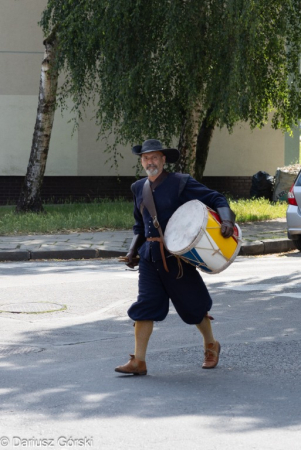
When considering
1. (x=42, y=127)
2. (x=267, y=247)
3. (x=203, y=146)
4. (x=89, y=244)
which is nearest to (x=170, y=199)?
(x=89, y=244)

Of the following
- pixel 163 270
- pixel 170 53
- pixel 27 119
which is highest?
pixel 170 53

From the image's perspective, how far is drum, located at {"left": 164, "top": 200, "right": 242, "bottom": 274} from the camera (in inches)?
244

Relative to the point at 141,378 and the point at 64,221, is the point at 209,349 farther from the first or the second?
the point at 64,221

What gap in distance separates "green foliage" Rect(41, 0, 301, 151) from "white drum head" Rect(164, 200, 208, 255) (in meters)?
11.2

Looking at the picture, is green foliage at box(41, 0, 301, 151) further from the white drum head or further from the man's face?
the white drum head

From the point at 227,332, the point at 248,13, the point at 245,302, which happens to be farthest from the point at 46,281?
the point at 248,13

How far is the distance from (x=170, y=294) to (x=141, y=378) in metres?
0.64

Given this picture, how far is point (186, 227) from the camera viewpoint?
247 inches

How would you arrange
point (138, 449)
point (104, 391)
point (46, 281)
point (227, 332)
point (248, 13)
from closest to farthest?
point (138, 449)
point (104, 391)
point (227, 332)
point (46, 281)
point (248, 13)

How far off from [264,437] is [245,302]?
4.84m

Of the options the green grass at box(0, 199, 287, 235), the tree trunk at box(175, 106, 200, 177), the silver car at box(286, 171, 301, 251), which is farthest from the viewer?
the tree trunk at box(175, 106, 200, 177)

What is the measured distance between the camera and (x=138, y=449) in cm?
462

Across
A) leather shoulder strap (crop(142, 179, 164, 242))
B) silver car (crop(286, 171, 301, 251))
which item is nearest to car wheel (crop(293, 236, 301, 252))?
silver car (crop(286, 171, 301, 251))

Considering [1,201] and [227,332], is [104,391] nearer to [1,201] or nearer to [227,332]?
[227,332]
